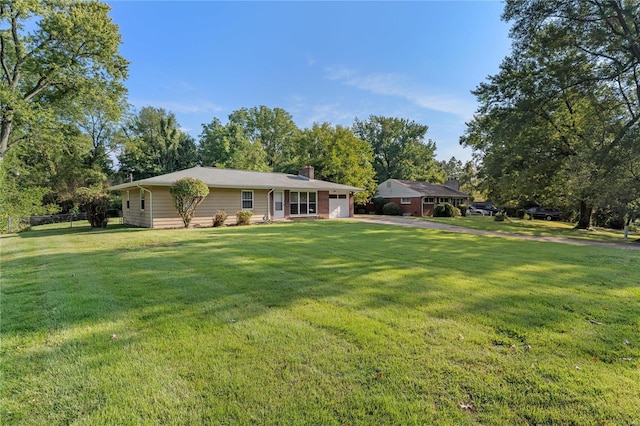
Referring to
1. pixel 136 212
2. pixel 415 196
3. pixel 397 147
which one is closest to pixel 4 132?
pixel 136 212

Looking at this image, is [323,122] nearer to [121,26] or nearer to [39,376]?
[121,26]

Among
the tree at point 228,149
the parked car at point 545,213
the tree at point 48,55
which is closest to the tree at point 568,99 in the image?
the parked car at point 545,213

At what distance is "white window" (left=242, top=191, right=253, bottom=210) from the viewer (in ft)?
62.9

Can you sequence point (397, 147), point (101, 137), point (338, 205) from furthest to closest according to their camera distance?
point (397, 147) < point (101, 137) < point (338, 205)

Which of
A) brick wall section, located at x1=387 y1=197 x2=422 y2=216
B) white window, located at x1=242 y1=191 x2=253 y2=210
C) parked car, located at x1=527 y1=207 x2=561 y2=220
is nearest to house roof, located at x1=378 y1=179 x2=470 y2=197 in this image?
brick wall section, located at x1=387 y1=197 x2=422 y2=216

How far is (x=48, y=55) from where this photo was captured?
1819 centimetres

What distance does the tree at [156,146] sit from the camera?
118ft

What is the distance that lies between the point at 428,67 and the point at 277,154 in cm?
3009

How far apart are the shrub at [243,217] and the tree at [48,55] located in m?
12.0

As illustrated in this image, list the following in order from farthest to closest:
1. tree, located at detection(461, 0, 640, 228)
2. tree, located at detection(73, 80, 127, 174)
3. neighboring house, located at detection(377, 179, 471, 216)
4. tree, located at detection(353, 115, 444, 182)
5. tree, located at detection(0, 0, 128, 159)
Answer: tree, located at detection(353, 115, 444, 182)
neighboring house, located at detection(377, 179, 471, 216)
tree, located at detection(73, 80, 127, 174)
tree, located at detection(0, 0, 128, 159)
tree, located at detection(461, 0, 640, 228)

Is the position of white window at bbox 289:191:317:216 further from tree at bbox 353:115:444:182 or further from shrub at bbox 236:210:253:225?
tree at bbox 353:115:444:182

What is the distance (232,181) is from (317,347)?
16603mm

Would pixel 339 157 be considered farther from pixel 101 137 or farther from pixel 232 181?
pixel 101 137

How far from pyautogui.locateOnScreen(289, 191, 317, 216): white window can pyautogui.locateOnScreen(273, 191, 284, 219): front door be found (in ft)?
2.63
